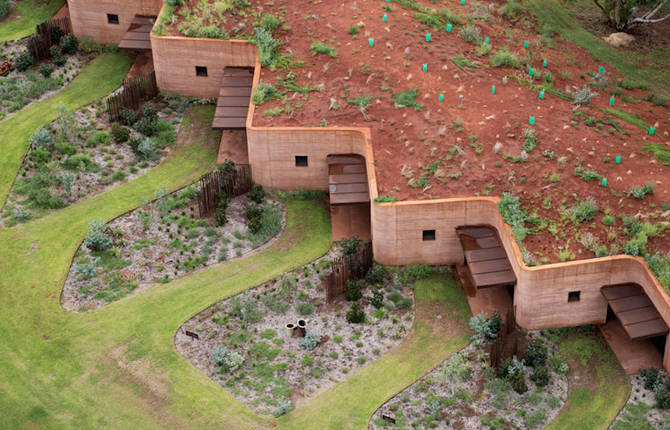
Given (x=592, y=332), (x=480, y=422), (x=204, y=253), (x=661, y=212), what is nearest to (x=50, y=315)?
(x=204, y=253)

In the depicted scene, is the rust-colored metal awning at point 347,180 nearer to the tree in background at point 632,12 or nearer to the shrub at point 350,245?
the shrub at point 350,245

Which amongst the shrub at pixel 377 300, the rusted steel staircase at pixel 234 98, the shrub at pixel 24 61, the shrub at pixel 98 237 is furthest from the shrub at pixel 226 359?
the shrub at pixel 24 61

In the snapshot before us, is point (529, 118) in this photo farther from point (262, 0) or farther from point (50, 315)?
point (50, 315)

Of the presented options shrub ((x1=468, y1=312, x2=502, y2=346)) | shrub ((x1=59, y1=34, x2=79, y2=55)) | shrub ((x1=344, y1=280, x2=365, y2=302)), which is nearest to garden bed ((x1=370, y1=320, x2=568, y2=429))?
shrub ((x1=468, y1=312, x2=502, y2=346))

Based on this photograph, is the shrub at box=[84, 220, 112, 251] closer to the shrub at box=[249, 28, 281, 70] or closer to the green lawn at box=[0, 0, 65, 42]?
the shrub at box=[249, 28, 281, 70]

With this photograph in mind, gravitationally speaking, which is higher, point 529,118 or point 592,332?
point 529,118
